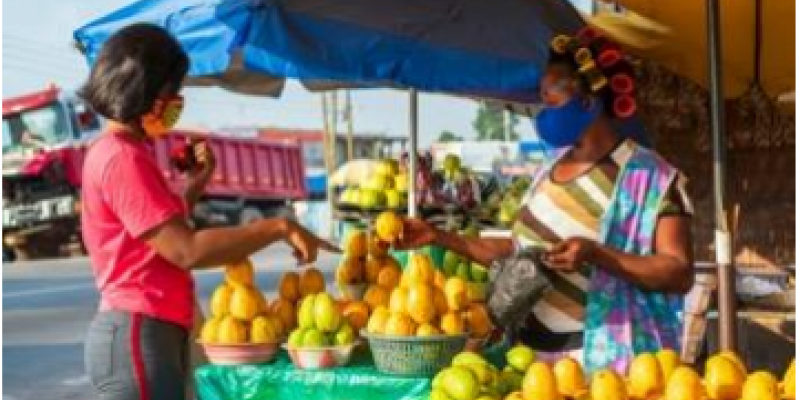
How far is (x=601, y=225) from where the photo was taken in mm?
2898

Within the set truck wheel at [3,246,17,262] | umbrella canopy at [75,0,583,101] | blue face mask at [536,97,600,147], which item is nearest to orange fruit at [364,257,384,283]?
umbrella canopy at [75,0,583,101]

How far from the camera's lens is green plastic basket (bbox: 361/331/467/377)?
9.90 feet

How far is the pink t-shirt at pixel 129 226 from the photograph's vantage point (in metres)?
2.50

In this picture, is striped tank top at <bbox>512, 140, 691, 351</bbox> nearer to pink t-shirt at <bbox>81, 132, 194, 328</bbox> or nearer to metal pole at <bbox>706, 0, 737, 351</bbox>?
metal pole at <bbox>706, 0, 737, 351</bbox>

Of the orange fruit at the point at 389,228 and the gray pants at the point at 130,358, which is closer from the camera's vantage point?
the gray pants at the point at 130,358

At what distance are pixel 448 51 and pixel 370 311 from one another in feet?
4.14

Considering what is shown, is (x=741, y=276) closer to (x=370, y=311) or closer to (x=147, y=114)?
(x=370, y=311)

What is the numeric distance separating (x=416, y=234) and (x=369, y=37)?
105cm

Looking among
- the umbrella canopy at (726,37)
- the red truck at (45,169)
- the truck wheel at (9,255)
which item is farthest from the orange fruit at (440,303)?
the truck wheel at (9,255)

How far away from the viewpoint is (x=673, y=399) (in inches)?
94.3

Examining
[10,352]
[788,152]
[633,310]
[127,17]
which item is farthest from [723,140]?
[10,352]

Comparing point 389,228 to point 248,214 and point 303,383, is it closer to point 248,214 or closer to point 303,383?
point 303,383

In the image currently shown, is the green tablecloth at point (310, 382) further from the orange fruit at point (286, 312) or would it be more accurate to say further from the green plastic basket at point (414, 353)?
the orange fruit at point (286, 312)

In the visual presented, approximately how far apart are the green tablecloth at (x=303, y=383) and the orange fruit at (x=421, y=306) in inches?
7.3
